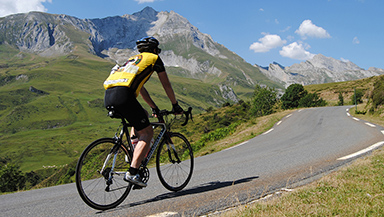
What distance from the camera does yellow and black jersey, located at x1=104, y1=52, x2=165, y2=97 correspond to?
3.85 m

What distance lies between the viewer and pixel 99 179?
406 centimetres

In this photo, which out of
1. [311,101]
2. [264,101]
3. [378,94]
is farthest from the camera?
[264,101]

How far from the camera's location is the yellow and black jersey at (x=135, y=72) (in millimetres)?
3852

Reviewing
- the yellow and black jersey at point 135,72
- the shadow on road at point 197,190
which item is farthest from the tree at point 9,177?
the yellow and black jersey at point 135,72

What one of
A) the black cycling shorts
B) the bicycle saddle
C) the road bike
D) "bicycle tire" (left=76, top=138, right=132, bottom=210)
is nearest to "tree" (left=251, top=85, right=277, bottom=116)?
the road bike

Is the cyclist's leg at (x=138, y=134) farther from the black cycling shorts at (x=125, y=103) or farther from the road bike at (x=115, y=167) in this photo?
the road bike at (x=115, y=167)

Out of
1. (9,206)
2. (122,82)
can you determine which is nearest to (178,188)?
(122,82)

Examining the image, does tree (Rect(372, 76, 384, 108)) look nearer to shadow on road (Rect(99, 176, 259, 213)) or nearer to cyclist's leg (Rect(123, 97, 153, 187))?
shadow on road (Rect(99, 176, 259, 213))

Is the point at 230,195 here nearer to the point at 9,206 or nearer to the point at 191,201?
the point at 191,201

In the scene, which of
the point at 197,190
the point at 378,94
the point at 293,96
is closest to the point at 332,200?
the point at 197,190

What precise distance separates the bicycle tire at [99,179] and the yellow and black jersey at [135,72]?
903mm

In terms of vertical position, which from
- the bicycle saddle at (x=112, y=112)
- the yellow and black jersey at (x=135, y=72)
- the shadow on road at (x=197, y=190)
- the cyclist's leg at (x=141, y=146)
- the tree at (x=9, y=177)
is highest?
the yellow and black jersey at (x=135, y=72)

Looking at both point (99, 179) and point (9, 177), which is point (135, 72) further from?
point (9, 177)

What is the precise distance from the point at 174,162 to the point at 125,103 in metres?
1.91
